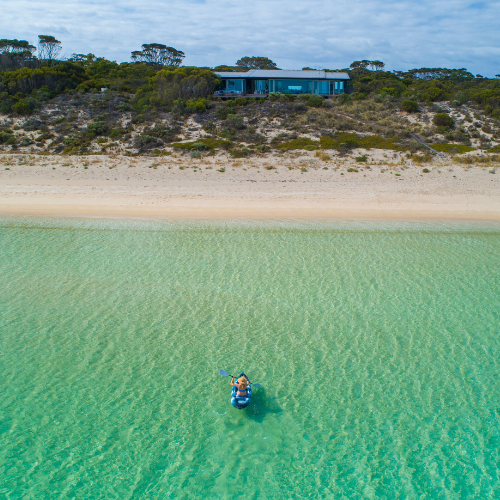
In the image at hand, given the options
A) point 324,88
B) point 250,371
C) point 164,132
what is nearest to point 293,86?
point 324,88

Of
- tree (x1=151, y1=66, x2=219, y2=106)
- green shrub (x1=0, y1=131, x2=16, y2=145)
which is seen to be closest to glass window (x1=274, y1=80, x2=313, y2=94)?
tree (x1=151, y1=66, x2=219, y2=106)

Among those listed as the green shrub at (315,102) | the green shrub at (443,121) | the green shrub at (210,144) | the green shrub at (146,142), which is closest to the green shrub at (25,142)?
the green shrub at (146,142)

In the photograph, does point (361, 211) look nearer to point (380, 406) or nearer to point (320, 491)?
point (380, 406)

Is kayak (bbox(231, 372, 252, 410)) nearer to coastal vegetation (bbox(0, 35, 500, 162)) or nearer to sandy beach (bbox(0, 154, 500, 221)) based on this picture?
sandy beach (bbox(0, 154, 500, 221))

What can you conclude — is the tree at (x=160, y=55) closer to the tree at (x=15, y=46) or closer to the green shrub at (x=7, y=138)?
the tree at (x=15, y=46)

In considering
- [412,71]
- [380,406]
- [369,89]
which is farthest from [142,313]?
[412,71]
